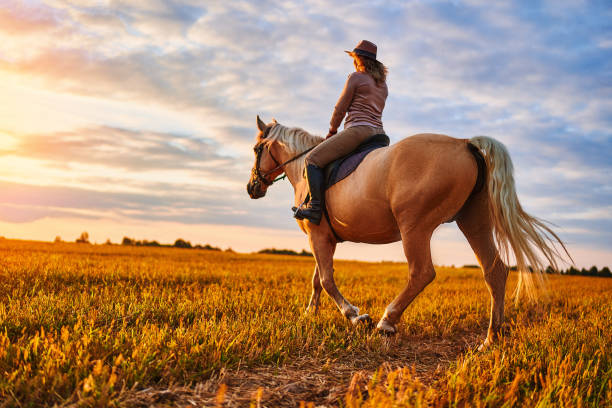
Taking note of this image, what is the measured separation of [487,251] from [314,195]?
2373 millimetres

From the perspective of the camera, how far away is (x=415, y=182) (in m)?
4.62

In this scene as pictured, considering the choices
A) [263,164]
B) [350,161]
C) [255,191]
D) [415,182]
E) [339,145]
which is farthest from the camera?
[255,191]

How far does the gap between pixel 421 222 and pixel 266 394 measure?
2711 millimetres

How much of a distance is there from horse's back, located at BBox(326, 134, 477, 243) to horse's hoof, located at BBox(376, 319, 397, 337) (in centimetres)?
116

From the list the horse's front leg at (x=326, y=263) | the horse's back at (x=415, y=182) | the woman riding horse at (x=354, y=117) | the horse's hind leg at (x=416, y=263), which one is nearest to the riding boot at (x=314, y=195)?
the woman riding horse at (x=354, y=117)

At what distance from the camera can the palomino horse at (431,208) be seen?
15.2ft

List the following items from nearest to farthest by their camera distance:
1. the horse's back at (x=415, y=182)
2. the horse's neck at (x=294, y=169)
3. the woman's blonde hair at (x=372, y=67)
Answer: the horse's back at (x=415, y=182) → the woman's blonde hair at (x=372, y=67) → the horse's neck at (x=294, y=169)

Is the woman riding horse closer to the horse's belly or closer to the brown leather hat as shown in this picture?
the brown leather hat

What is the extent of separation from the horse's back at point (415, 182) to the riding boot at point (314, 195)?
0.60 metres

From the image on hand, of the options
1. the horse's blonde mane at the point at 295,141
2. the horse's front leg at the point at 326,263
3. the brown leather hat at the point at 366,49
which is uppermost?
the brown leather hat at the point at 366,49

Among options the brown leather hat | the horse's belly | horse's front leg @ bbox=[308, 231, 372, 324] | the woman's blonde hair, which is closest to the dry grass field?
horse's front leg @ bbox=[308, 231, 372, 324]

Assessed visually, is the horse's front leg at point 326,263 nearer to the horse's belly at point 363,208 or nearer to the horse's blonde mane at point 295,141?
→ the horse's belly at point 363,208

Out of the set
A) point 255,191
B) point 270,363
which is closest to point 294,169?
point 255,191

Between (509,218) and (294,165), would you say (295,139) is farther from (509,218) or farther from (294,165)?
(509,218)
